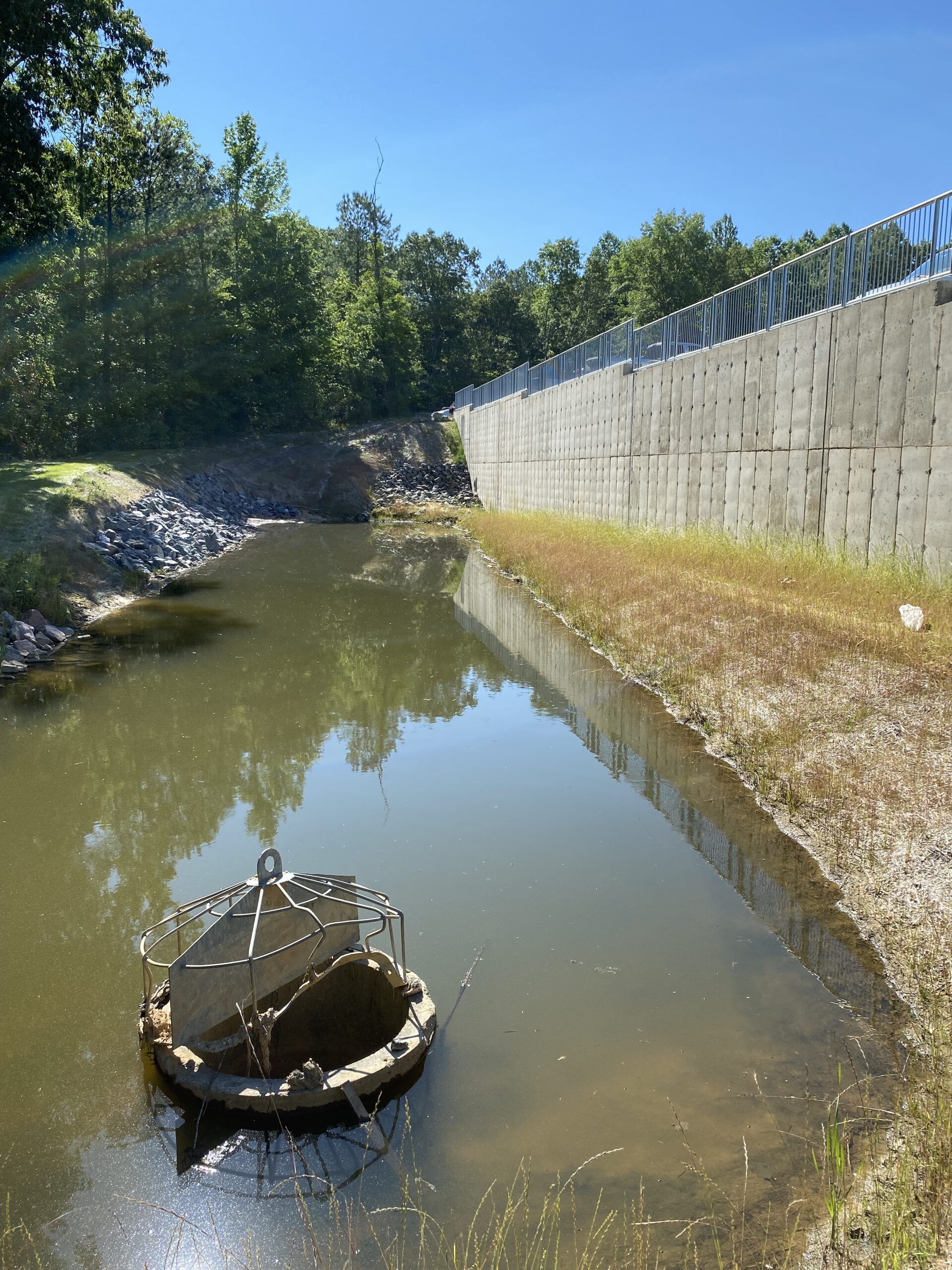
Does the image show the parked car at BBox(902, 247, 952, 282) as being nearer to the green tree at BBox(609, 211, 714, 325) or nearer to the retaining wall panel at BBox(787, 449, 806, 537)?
the retaining wall panel at BBox(787, 449, 806, 537)

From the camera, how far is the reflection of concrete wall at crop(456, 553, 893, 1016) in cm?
530

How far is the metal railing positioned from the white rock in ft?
13.9

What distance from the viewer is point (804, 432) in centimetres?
1401

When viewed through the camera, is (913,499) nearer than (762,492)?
Yes

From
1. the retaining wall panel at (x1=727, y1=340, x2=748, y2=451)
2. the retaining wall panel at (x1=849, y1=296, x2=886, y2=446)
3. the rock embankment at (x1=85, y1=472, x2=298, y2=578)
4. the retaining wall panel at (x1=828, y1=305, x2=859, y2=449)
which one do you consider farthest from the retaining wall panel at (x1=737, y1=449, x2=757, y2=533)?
the rock embankment at (x1=85, y1=472, x2=298, y2=578)

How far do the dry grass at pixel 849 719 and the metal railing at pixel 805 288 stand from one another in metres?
3.63

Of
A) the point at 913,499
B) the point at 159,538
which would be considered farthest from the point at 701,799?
the point at 159,538

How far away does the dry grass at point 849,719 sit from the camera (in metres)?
3.68

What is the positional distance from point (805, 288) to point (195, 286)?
3105cm

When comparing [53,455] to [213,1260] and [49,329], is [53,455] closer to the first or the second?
[49,329]

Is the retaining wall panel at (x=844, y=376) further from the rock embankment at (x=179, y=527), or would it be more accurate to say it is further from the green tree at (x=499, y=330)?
the green tree at (x=499, y=330)

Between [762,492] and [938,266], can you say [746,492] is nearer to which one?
[762,492]

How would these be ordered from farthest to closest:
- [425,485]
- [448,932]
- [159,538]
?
[425,485] → [159,538] → [448,932]

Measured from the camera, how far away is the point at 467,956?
17.6ft
